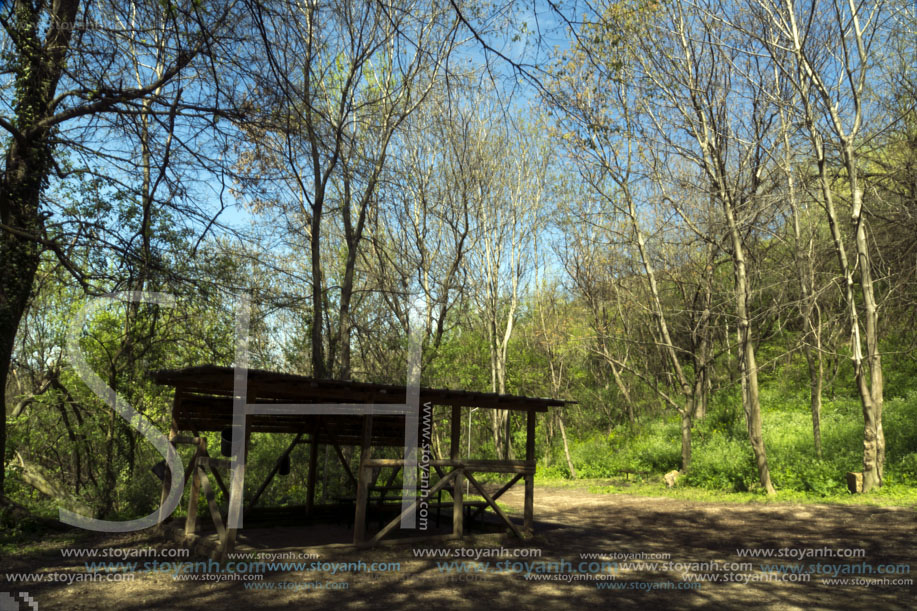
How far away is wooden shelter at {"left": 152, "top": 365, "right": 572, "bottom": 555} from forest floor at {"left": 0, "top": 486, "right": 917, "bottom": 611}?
23.0 inches

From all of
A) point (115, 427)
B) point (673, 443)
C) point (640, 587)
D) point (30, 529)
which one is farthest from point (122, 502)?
point (673, 443)

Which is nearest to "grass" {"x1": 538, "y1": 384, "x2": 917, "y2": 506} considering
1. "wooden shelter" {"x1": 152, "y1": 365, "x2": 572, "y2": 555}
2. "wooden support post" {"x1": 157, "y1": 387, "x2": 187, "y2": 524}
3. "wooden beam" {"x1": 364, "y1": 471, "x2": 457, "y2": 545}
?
"wooden shelter" {"x1": 152, "y1": 365, "x2": 572, "y2": 555}

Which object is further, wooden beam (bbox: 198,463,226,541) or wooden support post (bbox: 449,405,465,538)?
wooden support post (bbox: 449,405,465,538)

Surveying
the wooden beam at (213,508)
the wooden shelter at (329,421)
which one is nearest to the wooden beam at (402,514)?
the wooden shelter at (329,421)

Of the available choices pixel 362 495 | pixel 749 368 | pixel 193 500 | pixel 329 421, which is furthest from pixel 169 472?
pixel 749 368

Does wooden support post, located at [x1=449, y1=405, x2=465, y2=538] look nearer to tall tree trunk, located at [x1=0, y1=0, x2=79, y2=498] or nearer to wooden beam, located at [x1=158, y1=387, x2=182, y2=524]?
wooden beam, located at [x1=158, y1=387, x2=182, y2=524]

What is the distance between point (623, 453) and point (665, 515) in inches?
367

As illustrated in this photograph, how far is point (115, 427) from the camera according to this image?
39.1ft

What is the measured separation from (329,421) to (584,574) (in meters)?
5.02

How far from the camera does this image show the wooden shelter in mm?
7664

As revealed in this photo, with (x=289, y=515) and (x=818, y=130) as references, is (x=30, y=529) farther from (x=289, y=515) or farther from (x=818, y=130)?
(x=818, y=130)

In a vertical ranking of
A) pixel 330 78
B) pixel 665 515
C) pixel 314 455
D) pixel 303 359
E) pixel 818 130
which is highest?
pixel 330 78

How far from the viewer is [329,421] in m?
10.7

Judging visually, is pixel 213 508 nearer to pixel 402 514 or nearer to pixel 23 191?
pixel 402 514
